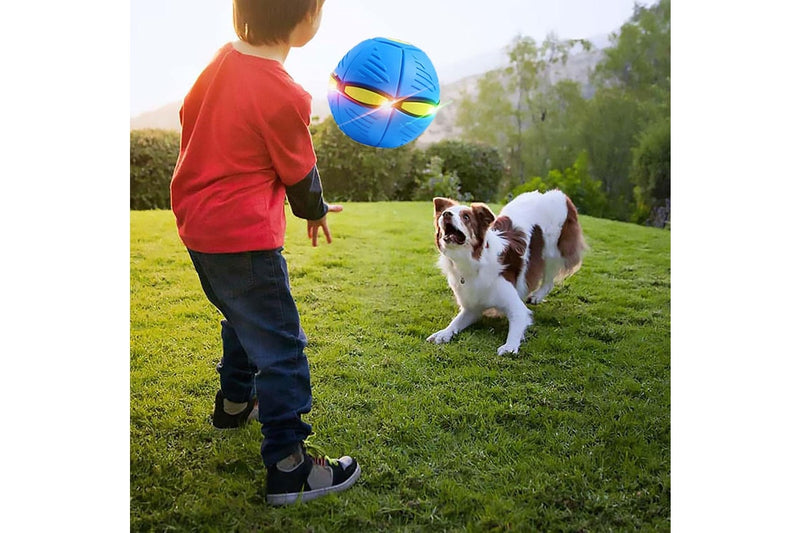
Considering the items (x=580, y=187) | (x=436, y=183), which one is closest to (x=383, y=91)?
(x=436, y=183)

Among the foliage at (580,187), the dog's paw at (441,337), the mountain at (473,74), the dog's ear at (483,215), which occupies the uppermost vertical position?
the mountain at (473,74)

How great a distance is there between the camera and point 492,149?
7262 mm

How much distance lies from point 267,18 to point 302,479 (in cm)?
102

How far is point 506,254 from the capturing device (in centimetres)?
298

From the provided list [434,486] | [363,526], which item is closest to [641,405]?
[434,486]

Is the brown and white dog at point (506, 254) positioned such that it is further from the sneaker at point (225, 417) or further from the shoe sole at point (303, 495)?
the shoe sole at point (303, 495)

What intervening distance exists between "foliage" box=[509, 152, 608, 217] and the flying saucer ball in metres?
4.61

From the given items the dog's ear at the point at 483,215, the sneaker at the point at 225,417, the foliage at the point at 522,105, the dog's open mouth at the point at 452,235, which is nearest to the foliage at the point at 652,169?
the foliage at the point at 522,105

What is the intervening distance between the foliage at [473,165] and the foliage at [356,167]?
34 cm

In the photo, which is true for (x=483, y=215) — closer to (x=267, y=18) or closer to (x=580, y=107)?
(x=267, y=18)

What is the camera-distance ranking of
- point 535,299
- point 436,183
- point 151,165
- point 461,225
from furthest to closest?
point 436,183, point 151,165, point 535,299, point 461,225

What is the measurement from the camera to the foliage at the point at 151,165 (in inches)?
215

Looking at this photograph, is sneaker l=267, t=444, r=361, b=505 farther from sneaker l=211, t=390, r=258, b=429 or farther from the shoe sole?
sneaker l=211, t=390, r=258, b=429

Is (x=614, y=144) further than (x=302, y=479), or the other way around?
(x=614, y=144)
